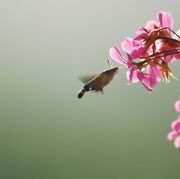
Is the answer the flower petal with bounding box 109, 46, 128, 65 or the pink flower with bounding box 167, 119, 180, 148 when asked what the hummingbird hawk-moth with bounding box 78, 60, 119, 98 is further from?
the pink flower with bounding box 167, 119, 180, 148

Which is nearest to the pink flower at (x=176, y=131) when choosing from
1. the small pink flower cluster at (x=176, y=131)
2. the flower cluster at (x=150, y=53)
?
the small pink flower cluster at (x=176, y=131)

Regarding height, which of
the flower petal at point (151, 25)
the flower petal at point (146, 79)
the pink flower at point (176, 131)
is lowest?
the pink flower at point (176, 131)

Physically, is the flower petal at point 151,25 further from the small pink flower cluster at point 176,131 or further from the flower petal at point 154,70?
the small pink flower cluster at point 176,131

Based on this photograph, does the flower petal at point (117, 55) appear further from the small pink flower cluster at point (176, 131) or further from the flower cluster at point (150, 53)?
the small pink flower cluster at point (176, 131)

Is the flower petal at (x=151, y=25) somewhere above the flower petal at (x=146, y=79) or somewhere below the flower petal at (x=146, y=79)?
above

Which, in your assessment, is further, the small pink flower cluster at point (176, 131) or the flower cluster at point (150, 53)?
the small pink flower cluster at point (176, 131)

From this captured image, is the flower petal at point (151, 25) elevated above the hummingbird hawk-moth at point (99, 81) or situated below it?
above

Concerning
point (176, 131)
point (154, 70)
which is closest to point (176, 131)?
point (176, 131)

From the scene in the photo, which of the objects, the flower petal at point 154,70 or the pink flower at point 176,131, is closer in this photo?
the flower petal at point 154,70

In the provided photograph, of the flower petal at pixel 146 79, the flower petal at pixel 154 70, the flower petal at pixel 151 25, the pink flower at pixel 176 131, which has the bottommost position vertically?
the pink flower at pixel 176 131

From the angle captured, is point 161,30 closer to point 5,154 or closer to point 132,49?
point 132,49

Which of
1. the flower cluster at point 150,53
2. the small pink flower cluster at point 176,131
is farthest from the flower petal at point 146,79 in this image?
the small pink flower cluster at point 176,131
